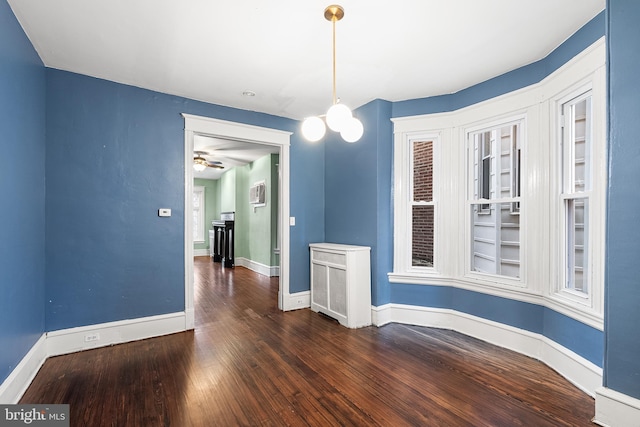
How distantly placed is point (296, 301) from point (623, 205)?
3.45 m

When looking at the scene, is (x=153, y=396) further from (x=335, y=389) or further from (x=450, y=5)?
(x=450, y=5)

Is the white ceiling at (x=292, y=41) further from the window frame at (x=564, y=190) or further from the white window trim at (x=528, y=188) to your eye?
the window frame at (x=564, y=190)

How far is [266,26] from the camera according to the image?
2225 mm

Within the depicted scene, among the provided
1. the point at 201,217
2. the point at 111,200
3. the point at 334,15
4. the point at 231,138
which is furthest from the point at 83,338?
the point at 201,217

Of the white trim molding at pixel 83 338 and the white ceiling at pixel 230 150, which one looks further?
the white ceiling at pixel 230 150


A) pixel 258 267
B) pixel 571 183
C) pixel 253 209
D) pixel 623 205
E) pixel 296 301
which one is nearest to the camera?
pixel 623 205

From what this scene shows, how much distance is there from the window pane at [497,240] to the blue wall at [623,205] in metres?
1.68

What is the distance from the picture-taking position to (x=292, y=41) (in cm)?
241

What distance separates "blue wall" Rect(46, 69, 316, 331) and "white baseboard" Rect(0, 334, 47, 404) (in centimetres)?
25

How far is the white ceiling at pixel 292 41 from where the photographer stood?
2037mm

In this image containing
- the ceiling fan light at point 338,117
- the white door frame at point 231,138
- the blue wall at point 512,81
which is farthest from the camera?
the white door frame at point 231,138

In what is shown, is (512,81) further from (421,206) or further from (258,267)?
(258,267)

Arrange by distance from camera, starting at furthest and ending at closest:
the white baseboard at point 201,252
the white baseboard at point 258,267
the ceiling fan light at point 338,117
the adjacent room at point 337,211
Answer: the white baseboard at point 201,252
the white baseboard at point 258,267
the adjacent room at point 337,211
the ceiling fan light at point 338,117

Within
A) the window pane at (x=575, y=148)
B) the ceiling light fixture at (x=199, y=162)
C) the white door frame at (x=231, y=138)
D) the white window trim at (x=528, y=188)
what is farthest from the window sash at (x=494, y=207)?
the ceiling light fixture at (x=199, y=162)
